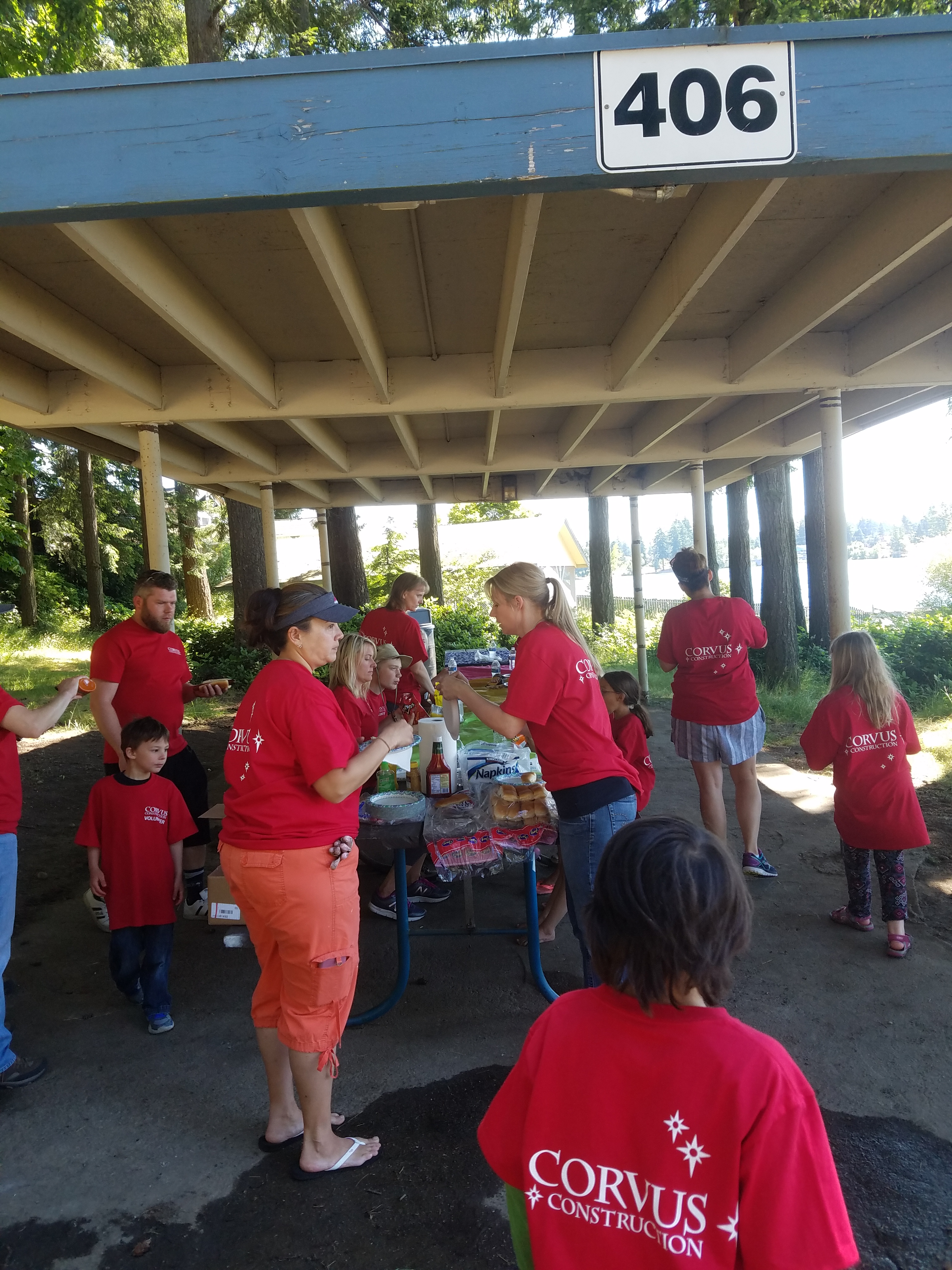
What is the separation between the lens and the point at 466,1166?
2600 mm

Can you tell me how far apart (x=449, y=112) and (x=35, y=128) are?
1.24 meters

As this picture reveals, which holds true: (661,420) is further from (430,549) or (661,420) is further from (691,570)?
(430,549)

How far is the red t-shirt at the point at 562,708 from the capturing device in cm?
290

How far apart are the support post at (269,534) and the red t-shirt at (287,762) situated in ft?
20.7

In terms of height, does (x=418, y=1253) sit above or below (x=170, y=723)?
below

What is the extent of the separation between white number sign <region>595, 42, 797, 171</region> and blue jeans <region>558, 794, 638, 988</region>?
2.17 metres

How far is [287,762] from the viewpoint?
2338 millimetres

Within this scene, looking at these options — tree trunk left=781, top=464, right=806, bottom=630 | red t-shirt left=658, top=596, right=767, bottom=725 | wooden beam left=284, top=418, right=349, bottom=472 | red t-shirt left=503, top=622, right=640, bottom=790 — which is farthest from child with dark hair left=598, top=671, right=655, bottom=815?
tree trunk left=781, top=464, right=806, bottom=630

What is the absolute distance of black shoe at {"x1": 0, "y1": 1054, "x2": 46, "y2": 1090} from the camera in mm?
3119

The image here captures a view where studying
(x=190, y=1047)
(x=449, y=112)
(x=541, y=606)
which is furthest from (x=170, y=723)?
(x=449, y=112)

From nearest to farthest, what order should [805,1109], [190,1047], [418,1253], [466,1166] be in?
[805,1109] < [418,1253] < [466,1166] < [190,1047]

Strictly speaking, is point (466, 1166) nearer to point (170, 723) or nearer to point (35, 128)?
point (170, 723)

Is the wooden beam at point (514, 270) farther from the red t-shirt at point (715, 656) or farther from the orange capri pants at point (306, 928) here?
the orange capri pants at point (306, 928)

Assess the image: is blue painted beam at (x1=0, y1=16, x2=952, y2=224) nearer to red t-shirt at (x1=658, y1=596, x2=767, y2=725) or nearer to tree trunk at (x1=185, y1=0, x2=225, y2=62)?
red t-shirt at (x1=658, y1=596, x2=767, y2=725)
